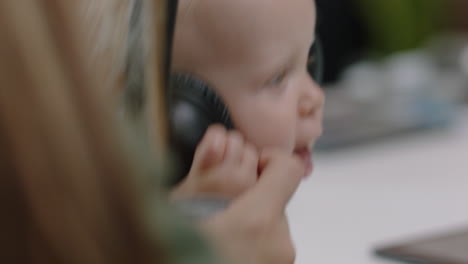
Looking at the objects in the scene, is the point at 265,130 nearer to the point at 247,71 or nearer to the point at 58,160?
the point at 247,71

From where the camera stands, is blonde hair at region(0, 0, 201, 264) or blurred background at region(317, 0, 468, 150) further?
blurred background at region(317, 0, 468, 150)

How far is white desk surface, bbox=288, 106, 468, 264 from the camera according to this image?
48 centimetres

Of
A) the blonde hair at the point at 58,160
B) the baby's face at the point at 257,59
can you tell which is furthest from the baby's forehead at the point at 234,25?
the blonde hair at the point at 58,160

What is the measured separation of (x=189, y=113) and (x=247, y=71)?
1.1 inches

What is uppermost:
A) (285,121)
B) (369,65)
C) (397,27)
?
(285,121)

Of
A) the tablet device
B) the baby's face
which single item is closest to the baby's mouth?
the baby's face

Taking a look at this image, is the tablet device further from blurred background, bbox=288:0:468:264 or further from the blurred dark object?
the blurred dark object

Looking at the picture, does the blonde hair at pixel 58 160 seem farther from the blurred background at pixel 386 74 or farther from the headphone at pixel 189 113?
the blurred background at pixel 386 74

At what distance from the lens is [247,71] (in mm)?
339

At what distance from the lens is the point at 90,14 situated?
0.26 meters

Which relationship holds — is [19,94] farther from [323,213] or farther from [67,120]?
[323,213]

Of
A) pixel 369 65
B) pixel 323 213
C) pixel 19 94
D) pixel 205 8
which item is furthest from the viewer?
pixel 369 65

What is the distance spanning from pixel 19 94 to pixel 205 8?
0.43 feet

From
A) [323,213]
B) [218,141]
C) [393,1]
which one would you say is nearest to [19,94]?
[218,141]
